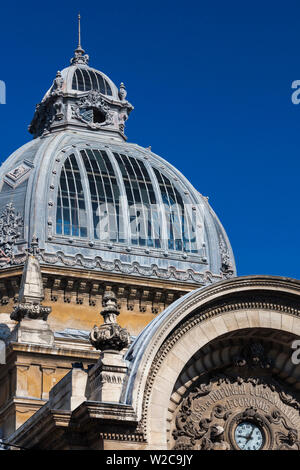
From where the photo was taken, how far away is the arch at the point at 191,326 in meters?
31.3

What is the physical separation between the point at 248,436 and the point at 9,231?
17.8 m

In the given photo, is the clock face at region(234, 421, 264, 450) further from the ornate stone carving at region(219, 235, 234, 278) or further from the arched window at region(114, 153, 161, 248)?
the ornate stone carving at region(219, 235, 234, 278)

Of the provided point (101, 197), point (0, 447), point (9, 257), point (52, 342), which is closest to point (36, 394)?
point (52, 342)

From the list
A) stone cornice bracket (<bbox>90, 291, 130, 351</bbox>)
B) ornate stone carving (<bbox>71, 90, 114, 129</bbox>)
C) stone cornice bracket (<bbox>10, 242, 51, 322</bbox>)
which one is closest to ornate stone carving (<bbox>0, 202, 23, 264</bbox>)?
stone cornice bracket (<bbox>10, 242, 51, 322</bbox>)

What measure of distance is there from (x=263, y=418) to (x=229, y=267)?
57.8ft

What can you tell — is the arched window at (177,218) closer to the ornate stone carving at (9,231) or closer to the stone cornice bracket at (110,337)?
the ornate stone carving at (9,231)

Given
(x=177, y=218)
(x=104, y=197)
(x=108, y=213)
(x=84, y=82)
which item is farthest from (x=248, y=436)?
(x=84, y=82)

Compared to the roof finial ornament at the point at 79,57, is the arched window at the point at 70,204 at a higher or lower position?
lower

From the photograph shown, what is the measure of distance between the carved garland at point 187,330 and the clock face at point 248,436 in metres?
1.22

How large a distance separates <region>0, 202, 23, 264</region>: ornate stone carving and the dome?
38 mm

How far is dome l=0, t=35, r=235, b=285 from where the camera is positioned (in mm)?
48031

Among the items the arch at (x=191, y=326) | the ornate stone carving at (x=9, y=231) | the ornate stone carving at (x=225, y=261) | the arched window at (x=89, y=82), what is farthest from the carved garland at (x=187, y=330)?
the arched window at (x=89, y=82)

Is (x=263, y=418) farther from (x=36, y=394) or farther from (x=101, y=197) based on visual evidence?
(x=101, y=197)

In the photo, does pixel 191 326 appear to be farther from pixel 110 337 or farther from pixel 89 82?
pixel 89 82
